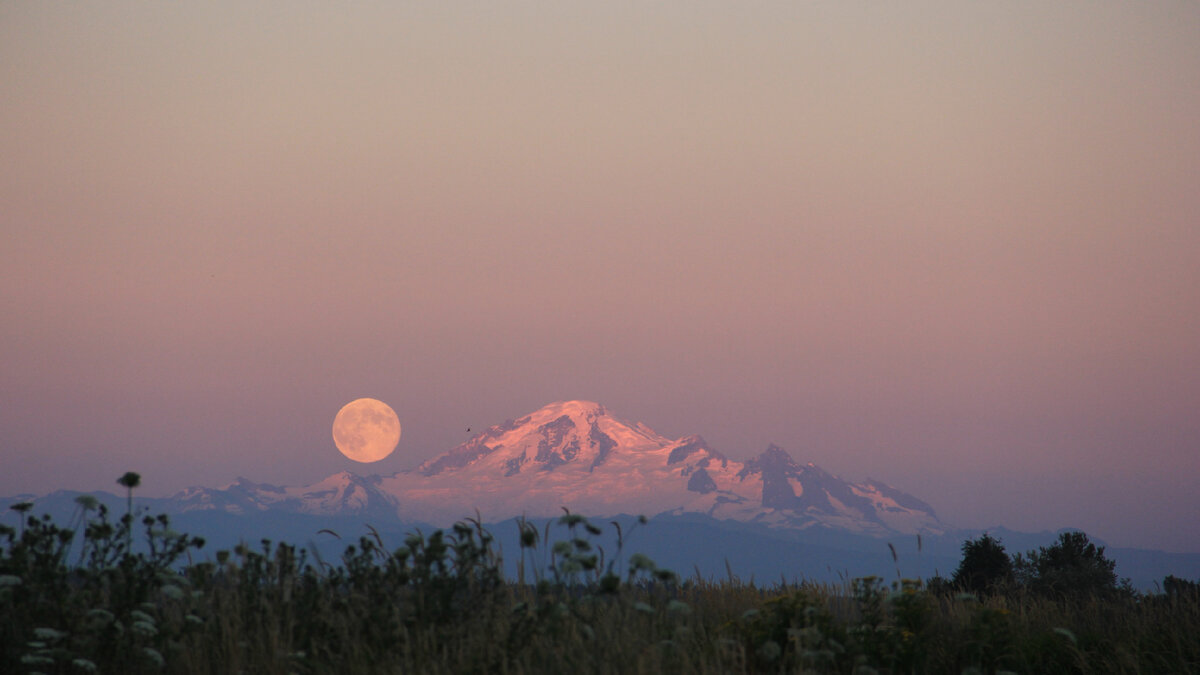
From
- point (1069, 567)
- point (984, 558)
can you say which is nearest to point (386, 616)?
point (1069, 567)

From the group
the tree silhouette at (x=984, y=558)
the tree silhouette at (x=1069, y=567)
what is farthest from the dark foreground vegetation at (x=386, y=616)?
the tree silhouette at (x=984, y=558)

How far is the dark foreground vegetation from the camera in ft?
27.0

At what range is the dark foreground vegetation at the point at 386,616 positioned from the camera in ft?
27.0

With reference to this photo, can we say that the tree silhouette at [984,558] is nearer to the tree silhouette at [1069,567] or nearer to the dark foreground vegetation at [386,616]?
the tree silhouette at [1069,567]

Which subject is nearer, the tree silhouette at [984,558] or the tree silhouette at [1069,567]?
the tree silhouette at [1069,567]

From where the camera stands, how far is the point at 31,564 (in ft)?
28.7

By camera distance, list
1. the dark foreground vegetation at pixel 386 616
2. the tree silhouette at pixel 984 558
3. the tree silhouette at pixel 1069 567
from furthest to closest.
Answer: the tree silhouette at pixel 984 558, the tree silhouette at pixel 1069 567, the dark foreground vegetation at pixel 386 616

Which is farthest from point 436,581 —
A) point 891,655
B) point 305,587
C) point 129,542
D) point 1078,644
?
point 1078,644

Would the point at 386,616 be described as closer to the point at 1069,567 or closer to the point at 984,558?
the point at 1069,567

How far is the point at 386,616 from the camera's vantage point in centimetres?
856

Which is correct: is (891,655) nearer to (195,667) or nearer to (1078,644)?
(1078,644)

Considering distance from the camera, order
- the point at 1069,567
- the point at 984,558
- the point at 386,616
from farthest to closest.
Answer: the point at 984,558 < the point at 1069,567 < the point at 386,616

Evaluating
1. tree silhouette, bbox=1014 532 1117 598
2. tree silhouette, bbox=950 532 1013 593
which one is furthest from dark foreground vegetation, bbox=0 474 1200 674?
tree silhouette, bbox=950 532 1013 593

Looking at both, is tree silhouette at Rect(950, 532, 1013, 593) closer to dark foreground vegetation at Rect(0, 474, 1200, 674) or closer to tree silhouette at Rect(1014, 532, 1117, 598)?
tree silhouette at Rect(1014, 532, 1117, 598)
